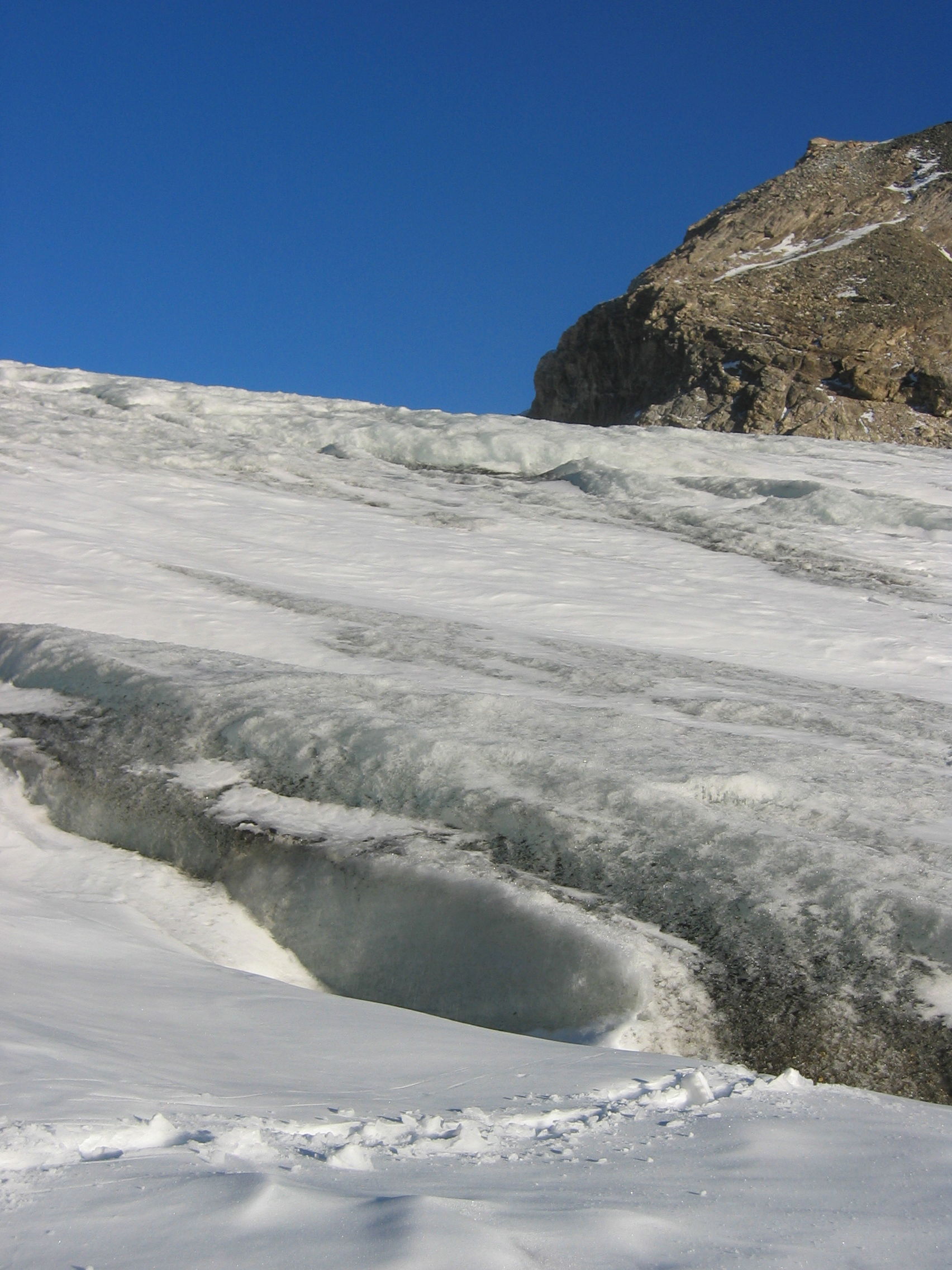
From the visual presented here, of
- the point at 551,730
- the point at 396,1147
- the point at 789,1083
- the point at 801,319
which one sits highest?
the point at 801,319

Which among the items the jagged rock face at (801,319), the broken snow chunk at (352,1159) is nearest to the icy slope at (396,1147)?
the broken snow chunk at (352,1159)

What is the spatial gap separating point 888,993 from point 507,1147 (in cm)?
155

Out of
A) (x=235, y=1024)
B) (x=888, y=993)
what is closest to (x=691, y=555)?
(x=888, y=993)

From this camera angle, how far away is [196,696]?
434 centimetres

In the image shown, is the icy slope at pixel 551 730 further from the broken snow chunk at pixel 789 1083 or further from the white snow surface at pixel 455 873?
the broken snow chunk at pixel 789 1083

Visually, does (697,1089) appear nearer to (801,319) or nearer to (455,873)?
(455,873)

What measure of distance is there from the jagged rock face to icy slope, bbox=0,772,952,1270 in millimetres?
24977

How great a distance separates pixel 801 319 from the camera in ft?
94.0

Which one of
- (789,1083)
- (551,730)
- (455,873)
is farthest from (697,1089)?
(551,730)

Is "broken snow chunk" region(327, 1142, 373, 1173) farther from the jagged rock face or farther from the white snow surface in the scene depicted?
the jagged rock face

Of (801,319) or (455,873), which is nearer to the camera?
(455,873)

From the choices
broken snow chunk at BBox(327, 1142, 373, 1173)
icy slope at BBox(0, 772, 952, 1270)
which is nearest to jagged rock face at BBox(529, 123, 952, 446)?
icy slope at BBox(0, 772, 952, 1270)

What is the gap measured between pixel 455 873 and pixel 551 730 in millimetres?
971

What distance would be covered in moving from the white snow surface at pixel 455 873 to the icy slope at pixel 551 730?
0.02 metres
